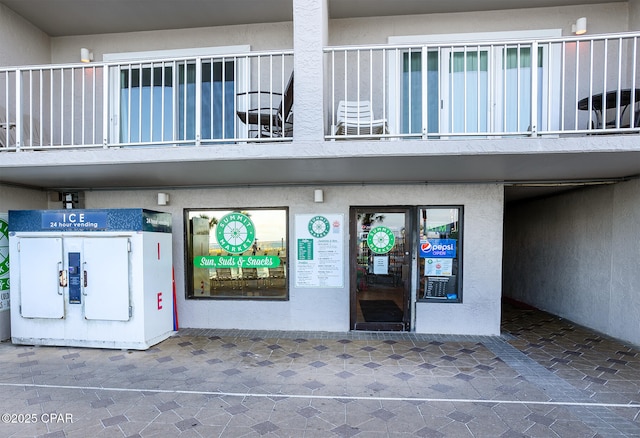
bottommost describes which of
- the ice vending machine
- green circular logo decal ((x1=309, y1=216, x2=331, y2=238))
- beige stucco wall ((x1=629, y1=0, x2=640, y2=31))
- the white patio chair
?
the ice vending machine

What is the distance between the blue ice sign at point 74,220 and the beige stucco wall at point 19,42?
9.30ft

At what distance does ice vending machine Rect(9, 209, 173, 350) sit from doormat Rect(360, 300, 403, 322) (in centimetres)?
363

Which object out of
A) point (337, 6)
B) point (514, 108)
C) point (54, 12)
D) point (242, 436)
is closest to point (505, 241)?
point (514, 108)

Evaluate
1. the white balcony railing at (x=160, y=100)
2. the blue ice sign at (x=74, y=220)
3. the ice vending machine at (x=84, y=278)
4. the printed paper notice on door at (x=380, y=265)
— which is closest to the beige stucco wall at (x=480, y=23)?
the white balcony railing at (x=160, y=100)

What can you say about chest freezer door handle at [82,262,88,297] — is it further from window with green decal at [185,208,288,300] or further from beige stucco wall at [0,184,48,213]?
beige stucco wall at [0,184,48,213]

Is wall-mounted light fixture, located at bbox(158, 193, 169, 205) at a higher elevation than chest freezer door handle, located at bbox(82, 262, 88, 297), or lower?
higher

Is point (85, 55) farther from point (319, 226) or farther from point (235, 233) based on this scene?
point (319, 226)

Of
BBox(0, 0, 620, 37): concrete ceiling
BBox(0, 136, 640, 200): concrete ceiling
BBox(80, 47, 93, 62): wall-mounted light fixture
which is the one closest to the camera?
BBox(0, 136, 640, 200): concrete ceiling

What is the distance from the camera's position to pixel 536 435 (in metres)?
3.37

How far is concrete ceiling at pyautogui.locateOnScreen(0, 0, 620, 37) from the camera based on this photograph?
20.5 ft

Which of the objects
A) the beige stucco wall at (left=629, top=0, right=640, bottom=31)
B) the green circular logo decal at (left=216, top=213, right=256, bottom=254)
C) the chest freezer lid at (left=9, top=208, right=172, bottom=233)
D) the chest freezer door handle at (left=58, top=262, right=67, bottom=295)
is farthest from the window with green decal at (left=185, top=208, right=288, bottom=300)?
the beige stucco wall at (left=629, top=0, right=640, bottom=31)

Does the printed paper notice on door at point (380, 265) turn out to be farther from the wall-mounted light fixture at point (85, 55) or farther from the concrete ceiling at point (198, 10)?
the wall-mounted light fixture at point (85, 55)

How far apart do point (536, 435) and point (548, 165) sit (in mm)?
3489

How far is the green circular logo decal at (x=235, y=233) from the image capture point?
6.84 meters
